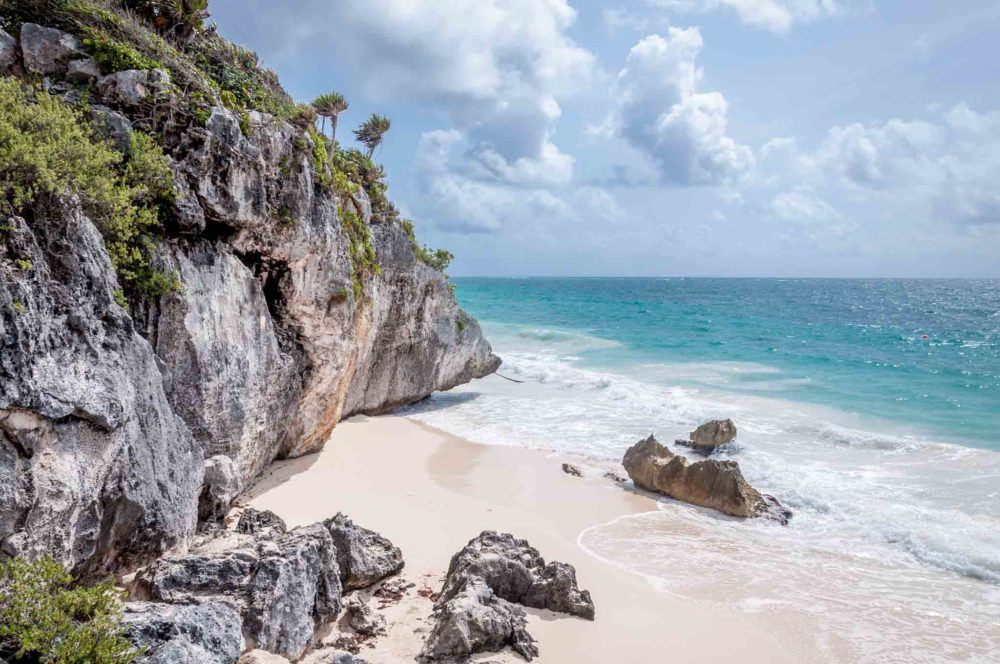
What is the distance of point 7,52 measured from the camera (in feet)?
29.2

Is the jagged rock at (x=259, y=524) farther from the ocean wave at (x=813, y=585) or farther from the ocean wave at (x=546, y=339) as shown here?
the ocean wave at (x=546, y=339)

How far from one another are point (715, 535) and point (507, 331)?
38.6 metres

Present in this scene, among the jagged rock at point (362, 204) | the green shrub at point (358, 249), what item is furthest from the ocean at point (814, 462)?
the jagged rock at point (362, 204)

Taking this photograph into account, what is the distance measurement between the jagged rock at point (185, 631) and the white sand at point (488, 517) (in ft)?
6.53

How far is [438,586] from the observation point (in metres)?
8.40

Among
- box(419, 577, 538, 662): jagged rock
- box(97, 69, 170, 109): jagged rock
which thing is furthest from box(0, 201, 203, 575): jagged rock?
box(97, 69, 170, 109): jagged rock

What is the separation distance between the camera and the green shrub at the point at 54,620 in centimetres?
426

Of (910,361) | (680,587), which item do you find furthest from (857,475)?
(910,361)

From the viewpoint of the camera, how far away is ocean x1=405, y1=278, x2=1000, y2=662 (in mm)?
9211

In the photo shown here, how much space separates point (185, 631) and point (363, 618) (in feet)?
8.71

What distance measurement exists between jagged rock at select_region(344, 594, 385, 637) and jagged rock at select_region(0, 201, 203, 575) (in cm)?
233

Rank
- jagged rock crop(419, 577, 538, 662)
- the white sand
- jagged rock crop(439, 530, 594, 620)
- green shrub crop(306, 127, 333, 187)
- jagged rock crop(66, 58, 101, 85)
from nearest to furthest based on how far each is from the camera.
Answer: jagged rock crop(419, 577, 538, 662), the white sand, jagged rock crop(439, 530, 594, 620), jagged rock crop(66, 58, 101, 85), green shrub crop(306, 127, 333, 187)

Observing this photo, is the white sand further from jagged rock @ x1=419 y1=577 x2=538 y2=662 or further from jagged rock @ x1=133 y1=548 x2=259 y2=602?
jagged rock @ x1=133 y1=548 x2=259 y2=602

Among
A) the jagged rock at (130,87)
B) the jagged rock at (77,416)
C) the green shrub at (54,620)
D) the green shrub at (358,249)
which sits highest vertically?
the jagged rock at (130,87)
